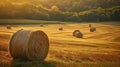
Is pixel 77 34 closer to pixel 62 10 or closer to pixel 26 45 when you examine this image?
pixel 62 10

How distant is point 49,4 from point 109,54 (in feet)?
7.31

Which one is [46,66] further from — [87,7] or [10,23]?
[87,7]

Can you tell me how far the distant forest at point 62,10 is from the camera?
24.4 feet

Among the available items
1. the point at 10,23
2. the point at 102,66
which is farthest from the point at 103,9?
the point at 10,23

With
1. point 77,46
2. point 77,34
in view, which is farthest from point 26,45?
point 77,34

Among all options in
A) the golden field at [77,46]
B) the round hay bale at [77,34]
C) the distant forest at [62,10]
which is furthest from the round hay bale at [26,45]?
the round hay bale at [77,34]

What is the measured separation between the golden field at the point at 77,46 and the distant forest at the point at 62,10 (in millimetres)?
242

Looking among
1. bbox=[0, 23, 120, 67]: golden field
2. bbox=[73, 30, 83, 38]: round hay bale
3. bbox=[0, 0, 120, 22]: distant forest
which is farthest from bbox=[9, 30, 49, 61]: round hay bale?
bbox=[73, 30, 83, 38]: round hay bale

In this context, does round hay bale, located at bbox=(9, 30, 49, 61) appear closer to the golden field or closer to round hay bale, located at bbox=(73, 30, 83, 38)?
the golden field

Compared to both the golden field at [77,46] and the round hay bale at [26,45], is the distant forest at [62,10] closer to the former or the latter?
the golden field at [77,46]

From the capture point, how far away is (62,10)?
8156 millimetres

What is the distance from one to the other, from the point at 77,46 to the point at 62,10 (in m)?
1.15

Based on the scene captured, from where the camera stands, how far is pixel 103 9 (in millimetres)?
8438

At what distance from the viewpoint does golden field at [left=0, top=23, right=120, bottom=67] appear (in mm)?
7094
